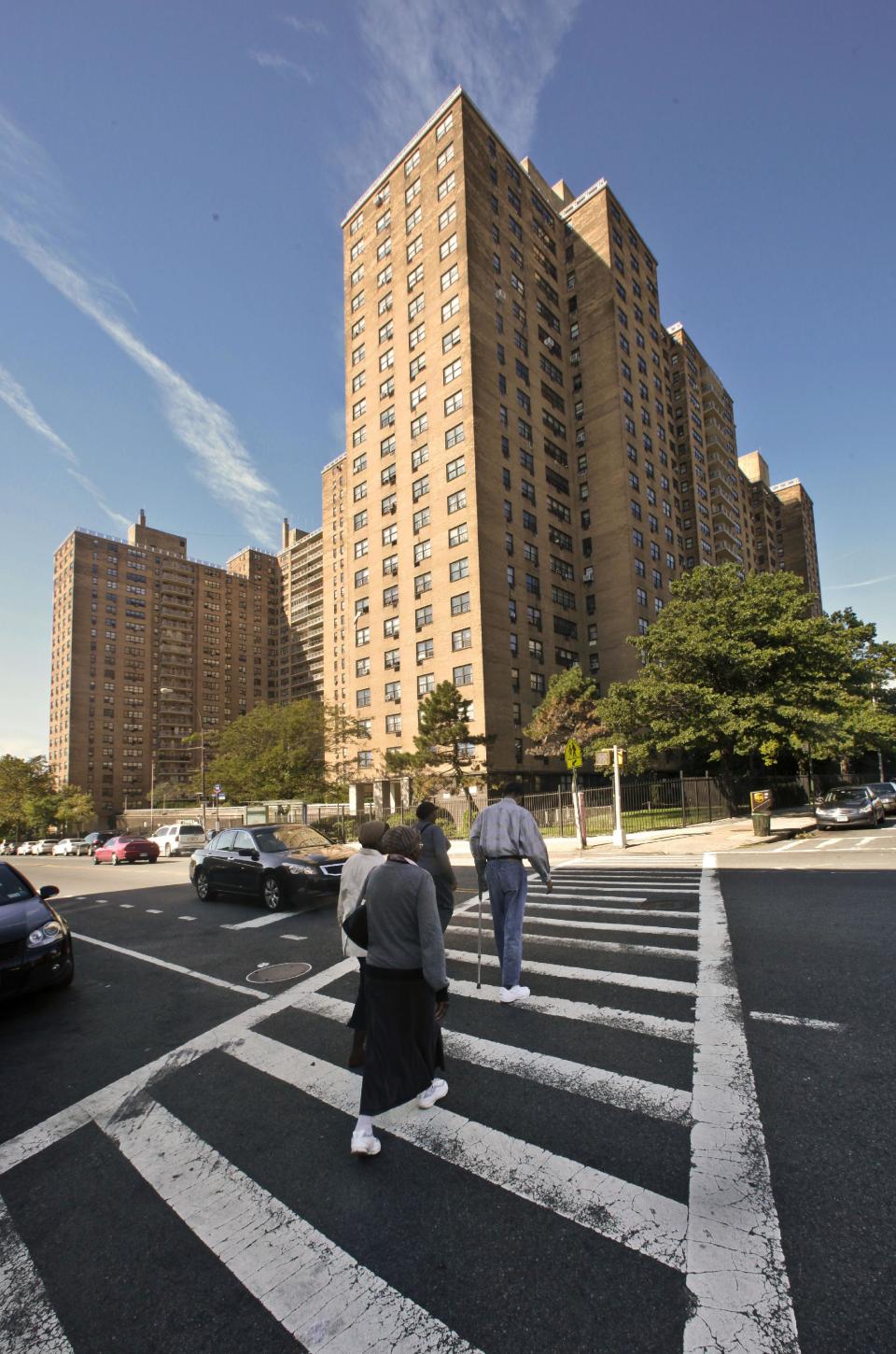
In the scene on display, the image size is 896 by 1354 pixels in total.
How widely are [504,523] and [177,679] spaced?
9622cm

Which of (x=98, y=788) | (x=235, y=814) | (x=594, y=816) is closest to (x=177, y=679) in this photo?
(x=98, y=788)

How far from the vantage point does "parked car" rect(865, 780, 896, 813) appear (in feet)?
81.6

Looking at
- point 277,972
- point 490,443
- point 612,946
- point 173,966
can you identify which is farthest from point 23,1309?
point 490,443

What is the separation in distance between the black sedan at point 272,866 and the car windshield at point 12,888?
4625mm

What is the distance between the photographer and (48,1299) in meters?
2.64

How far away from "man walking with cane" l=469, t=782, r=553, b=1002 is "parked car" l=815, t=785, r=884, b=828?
21.2 m

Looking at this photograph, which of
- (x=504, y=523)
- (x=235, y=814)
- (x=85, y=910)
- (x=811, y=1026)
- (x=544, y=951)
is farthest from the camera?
(x=504, y=523)

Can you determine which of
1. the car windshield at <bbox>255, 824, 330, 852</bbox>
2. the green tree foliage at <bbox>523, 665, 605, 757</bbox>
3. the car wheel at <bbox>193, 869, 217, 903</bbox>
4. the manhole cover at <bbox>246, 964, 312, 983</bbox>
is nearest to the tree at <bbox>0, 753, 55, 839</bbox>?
the green tree foliage at <bbox>523, 665, 605, 757</bbox>

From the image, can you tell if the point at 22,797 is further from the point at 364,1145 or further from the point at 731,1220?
the point at 731,1220

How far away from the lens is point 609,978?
6.32 m

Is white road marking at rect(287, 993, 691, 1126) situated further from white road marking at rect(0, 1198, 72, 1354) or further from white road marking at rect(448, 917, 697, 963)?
white road marking at rect(448, 917, 697, 963)

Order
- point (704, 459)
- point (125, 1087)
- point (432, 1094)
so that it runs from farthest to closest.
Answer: point (704, 459), point (125, 1087), point (432, 1094)

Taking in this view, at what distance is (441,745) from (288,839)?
23.8 m

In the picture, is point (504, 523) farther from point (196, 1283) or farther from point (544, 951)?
point (196, 1283)
